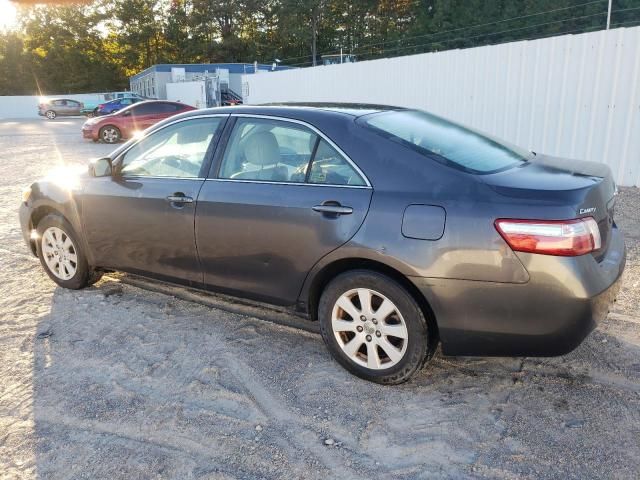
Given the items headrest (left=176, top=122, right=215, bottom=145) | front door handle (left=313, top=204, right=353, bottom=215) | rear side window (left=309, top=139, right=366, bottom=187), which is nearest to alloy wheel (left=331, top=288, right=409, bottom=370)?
front door handle (left=313, top=204, right=353, bottom=215)

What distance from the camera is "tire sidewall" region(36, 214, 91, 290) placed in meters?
4.45

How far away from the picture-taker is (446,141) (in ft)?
10.8

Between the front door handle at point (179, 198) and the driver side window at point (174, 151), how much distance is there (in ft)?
0.52

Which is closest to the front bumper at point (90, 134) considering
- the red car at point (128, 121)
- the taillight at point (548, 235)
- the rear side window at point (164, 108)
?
the red car at point (128, 121)

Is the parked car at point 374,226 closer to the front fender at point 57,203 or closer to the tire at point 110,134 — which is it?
the front fender at point 57,203

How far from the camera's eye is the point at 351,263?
3.05 metres

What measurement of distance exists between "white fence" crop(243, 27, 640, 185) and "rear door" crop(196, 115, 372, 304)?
643 centimetres

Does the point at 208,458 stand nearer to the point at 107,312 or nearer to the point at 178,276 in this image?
the point at 178,276

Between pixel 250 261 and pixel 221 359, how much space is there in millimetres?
677

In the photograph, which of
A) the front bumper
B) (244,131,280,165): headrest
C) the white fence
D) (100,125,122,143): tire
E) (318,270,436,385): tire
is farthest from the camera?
(100,125,122,143): tire

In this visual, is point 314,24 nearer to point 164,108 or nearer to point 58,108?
point 58,108

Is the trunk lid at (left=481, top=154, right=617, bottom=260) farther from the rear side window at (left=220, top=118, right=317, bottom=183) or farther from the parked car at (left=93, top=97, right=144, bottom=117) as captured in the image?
the parked car at (left=93, top=97, right=144, bottom=117)

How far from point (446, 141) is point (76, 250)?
3.14m

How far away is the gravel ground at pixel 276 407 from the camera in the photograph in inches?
98.0
